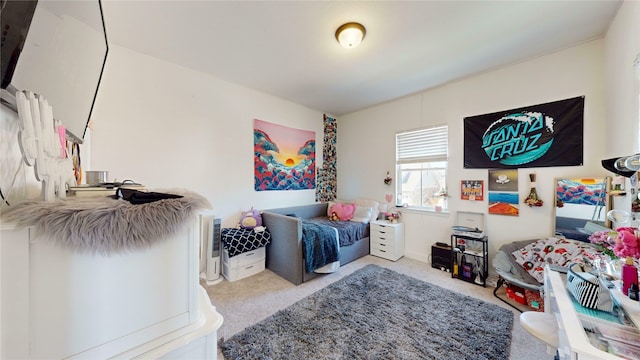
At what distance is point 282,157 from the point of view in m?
3.73

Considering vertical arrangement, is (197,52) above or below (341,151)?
above

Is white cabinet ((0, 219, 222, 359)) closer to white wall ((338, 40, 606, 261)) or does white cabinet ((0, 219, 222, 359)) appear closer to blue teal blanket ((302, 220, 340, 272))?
blue teal blanket ((302, 220, 340, 272))

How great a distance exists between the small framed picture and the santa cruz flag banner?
214 mm

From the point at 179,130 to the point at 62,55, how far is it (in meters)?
1.99

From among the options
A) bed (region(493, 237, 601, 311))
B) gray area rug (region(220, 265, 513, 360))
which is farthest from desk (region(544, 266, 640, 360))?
bed (region(493, 237, 601, 311))

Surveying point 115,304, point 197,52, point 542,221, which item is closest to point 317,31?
point 197,52

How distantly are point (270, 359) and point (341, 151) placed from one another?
12.2 ft

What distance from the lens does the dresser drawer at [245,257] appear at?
8.69 feet

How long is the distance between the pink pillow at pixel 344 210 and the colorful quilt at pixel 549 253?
2190mm

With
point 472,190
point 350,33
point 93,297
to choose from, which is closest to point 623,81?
point 472,190

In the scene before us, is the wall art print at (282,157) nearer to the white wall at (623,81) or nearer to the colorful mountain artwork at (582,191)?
the colorful mountain artwork at (582,191)

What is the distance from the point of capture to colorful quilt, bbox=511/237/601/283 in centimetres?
200

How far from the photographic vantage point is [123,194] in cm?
A: 77

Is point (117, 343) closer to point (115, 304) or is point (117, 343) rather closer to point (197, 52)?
point (115, 304)
